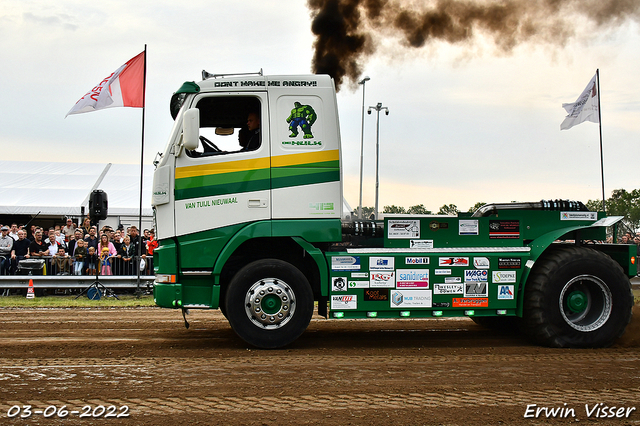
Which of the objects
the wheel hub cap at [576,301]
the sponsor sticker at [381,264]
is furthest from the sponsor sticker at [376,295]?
the wheel hub cap at [576,301]

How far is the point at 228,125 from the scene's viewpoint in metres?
7.57

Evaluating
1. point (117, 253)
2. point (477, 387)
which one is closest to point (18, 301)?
point (117, 253)

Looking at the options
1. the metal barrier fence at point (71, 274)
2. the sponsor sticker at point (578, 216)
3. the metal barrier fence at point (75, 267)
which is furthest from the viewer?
the metal barrier fence at point (75, 267)

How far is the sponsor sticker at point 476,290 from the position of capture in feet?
24.5

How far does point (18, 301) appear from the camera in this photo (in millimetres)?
13820

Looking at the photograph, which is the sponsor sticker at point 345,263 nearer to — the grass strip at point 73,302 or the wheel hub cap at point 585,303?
the wheel hub cap at point 585,303

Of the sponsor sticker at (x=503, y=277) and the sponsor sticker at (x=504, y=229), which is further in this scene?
the sponsor sticker at (x=504, y=229)

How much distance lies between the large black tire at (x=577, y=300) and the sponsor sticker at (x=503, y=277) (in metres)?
0.25

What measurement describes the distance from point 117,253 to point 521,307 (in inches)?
465

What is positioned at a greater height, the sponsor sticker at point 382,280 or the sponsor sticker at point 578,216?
the sponsor sticker at point 578,216

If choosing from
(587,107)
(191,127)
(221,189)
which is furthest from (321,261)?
(587,107)

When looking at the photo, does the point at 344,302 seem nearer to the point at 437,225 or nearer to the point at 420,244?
the point at 420,244

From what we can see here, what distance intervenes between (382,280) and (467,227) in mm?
1318

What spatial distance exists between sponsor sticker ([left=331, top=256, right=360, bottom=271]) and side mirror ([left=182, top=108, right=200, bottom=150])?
2.16m
